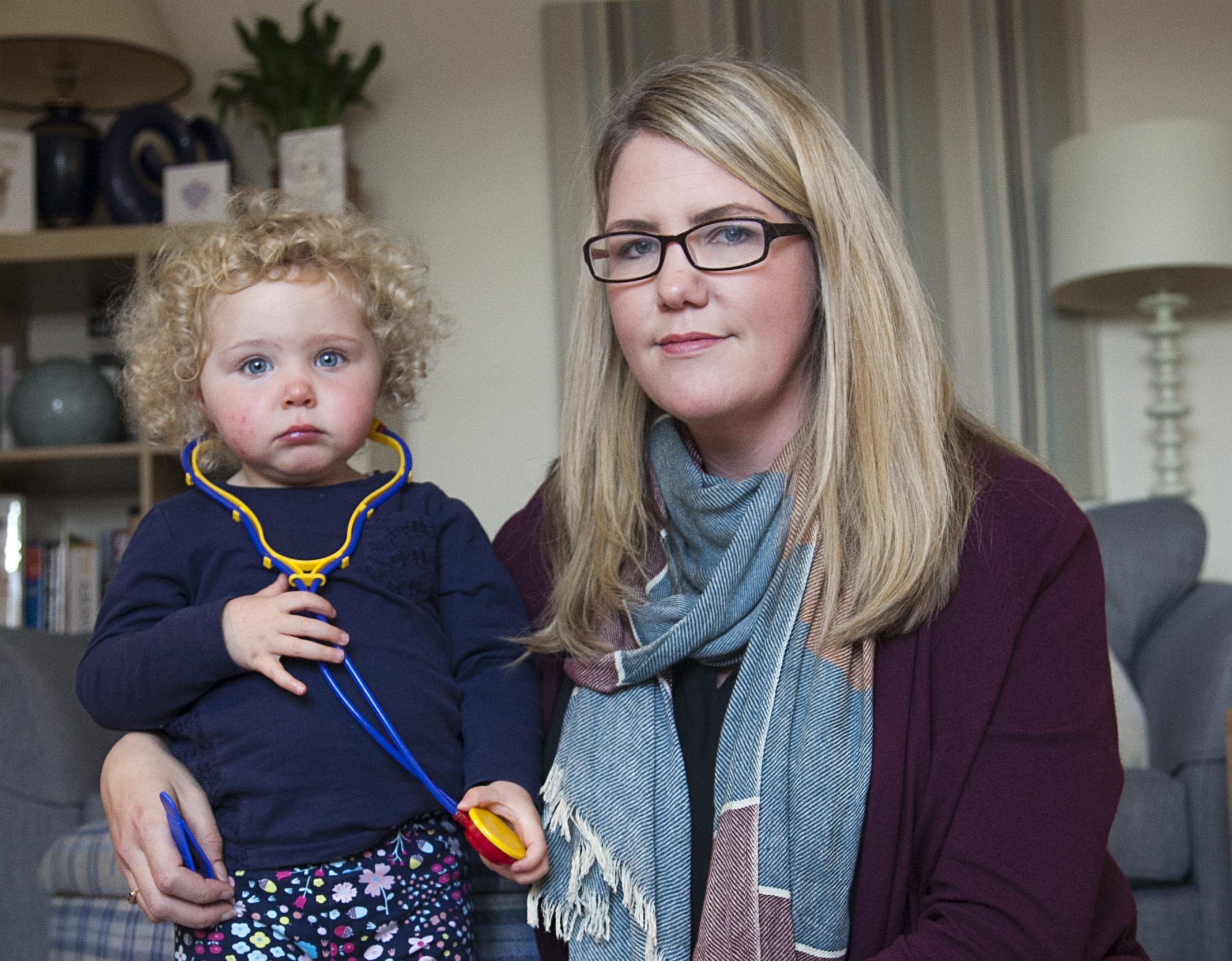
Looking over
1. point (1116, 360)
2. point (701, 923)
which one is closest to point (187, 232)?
point (701, 923)

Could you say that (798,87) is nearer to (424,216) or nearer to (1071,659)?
(1071,659)

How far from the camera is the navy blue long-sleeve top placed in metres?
1.10

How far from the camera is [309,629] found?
1.09 meters

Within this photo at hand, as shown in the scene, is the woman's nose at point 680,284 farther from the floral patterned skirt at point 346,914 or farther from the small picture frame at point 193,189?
the small picture frame at point 193,189

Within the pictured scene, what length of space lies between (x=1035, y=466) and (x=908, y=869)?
0.42m

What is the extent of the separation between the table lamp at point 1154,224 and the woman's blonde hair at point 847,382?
6.74 feet

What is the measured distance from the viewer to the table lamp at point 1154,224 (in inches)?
120

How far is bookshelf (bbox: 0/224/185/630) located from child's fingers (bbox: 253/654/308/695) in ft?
7.69

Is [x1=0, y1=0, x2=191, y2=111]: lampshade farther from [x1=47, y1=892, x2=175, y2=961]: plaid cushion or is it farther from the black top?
the black top

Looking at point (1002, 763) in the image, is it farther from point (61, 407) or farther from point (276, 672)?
point (61, 407)

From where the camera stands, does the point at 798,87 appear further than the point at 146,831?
Yes

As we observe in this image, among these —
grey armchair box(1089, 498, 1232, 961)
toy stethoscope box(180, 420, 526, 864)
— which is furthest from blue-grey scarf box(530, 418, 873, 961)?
grey armchair box(1089, 498, 1232, 961)

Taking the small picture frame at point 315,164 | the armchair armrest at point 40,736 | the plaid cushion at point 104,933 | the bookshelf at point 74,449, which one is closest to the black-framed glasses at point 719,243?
the plaid cushion at point 104,933

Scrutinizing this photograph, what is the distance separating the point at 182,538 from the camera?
1.20 metres
